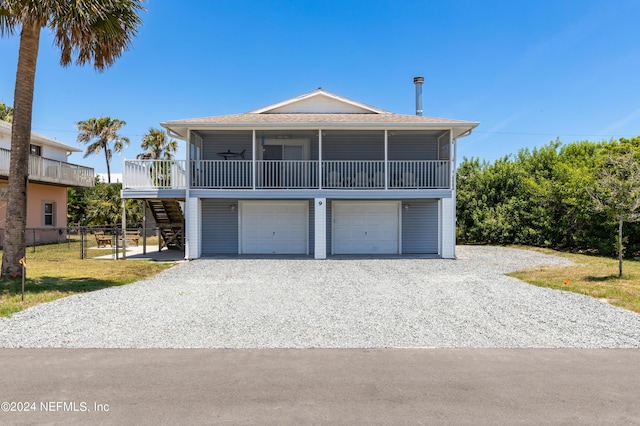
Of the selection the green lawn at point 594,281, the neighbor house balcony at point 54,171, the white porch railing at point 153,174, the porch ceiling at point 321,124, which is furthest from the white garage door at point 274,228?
the neighbor house balcony at point 54,171

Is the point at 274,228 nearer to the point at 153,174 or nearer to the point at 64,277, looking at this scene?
the point at 153,174

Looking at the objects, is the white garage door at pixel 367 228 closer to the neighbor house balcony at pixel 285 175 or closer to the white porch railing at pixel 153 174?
the neighbor house balcony at pixel 285 175

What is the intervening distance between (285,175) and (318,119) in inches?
103

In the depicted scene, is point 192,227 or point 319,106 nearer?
point 192,227

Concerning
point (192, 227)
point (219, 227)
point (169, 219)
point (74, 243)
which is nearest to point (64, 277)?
point (192, 227)

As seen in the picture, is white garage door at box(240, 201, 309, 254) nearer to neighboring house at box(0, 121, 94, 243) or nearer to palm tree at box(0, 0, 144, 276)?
palm tree at box(0, 0, 144, 276)

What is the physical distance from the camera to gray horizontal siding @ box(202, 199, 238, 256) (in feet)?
55.0

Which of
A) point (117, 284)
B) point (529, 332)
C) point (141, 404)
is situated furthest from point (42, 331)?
point (529, 332)

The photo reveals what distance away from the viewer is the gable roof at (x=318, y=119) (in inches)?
576

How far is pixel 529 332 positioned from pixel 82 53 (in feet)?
38.7

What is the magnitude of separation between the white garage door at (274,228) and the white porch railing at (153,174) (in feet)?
9.58

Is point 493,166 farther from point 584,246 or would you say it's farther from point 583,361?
point 583,361

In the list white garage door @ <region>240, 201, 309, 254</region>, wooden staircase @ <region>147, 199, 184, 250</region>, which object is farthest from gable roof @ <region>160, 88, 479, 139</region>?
white garage door @ <region>240, 201, 309, 254</region>

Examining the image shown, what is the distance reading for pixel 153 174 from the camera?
1509 centimetres
